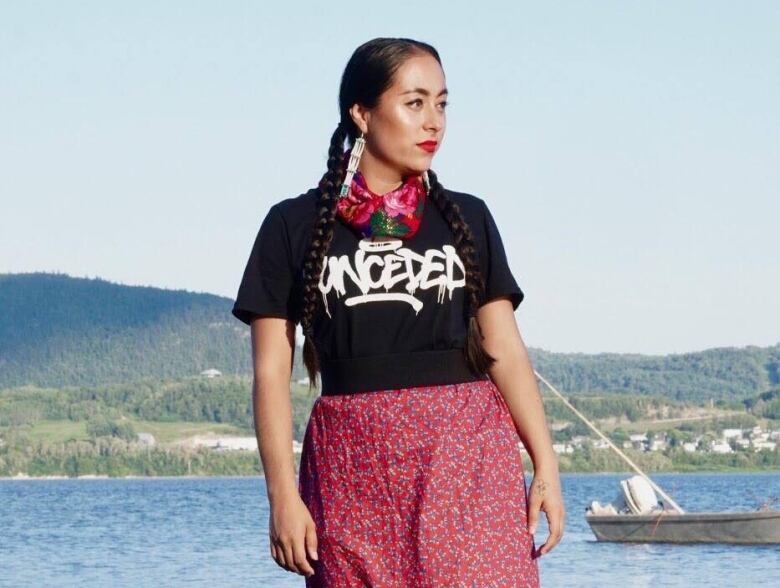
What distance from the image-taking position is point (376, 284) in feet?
12.6

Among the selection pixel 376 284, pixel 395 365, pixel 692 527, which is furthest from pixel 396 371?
pixel 692 527

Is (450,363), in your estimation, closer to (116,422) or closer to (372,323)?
(372,323)

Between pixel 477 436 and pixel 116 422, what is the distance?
162628 millimetres

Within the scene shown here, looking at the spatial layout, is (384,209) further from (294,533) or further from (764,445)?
(764,445)

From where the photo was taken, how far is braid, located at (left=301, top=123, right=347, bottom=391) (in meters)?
3.89

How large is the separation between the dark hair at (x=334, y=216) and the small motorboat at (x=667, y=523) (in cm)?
3391

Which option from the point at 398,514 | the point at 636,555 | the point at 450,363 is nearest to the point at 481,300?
the point at 450,363

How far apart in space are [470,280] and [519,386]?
0.26m

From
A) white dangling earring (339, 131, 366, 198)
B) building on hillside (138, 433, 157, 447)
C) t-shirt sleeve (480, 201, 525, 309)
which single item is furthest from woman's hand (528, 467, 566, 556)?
building on hillside (138, 433, 157, 447)

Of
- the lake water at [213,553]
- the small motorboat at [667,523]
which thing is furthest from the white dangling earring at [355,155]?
the small motorboat at [667,523]

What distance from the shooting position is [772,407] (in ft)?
563

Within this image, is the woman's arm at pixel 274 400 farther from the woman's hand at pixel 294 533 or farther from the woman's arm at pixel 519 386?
the woman's arm at pixel 519 386

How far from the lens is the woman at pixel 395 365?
376 cm

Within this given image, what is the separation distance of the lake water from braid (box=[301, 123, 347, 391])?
31.3m
